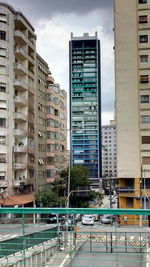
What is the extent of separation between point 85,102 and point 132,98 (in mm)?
73465

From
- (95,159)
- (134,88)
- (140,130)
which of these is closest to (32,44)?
(134,88)

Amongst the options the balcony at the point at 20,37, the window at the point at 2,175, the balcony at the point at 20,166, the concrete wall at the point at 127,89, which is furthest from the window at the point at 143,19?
the window at the point at 2,175

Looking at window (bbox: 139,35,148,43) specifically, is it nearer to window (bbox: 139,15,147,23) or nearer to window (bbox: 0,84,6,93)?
window (bbox: 139,15,147,23)

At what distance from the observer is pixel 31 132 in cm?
4300

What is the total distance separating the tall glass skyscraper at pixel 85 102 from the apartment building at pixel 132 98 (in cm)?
6838

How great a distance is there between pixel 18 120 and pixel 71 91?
236 ft

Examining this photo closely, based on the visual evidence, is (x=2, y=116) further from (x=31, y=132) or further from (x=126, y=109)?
(x=126, y=109)

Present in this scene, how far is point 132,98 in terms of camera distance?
3644 cm

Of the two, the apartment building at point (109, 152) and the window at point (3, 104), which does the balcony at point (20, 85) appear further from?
the apartment building at point (109, 152)

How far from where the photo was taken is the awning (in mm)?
34703

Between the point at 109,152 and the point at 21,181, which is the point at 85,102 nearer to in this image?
the point at 109,152

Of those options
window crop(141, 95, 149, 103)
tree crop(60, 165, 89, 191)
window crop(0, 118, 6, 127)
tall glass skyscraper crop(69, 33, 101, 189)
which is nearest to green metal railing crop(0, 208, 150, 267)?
window crop(141, 95, 149, 103)

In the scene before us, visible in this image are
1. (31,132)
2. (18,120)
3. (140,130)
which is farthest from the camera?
(31,132)

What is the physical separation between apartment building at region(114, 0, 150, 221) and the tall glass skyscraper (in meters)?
68.4
